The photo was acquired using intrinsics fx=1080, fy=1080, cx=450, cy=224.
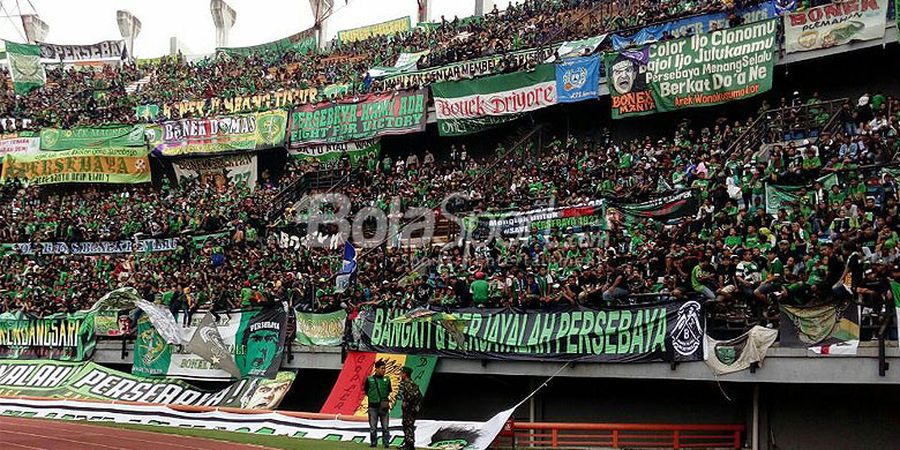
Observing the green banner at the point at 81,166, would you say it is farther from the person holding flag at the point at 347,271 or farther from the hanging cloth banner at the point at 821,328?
the hanging cloth banner at the point at 821,328

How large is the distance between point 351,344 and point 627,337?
6.86 meters

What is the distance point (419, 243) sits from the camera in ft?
93.3

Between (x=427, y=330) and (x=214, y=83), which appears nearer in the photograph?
(x=427, y=330)

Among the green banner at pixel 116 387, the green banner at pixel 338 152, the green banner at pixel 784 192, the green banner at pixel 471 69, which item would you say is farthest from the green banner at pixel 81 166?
the green banner at pixel 784 192

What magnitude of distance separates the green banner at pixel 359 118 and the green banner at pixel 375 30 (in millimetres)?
17218

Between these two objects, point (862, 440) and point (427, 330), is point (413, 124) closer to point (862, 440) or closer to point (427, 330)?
point (427, 330)

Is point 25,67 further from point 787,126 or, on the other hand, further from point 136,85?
point 787,126

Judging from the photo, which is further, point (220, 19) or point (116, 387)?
point (220, 19)

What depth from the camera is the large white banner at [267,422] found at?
17.2m

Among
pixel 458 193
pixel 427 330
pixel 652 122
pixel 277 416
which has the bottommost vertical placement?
pixel 277 416

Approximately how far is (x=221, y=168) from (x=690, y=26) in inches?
752

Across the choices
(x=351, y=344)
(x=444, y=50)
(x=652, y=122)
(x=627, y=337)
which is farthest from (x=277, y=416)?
(x=444, y=50)

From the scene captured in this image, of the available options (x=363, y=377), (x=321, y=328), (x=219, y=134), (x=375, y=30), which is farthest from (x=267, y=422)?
(x=375, y=30)

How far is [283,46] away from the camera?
175 ft
